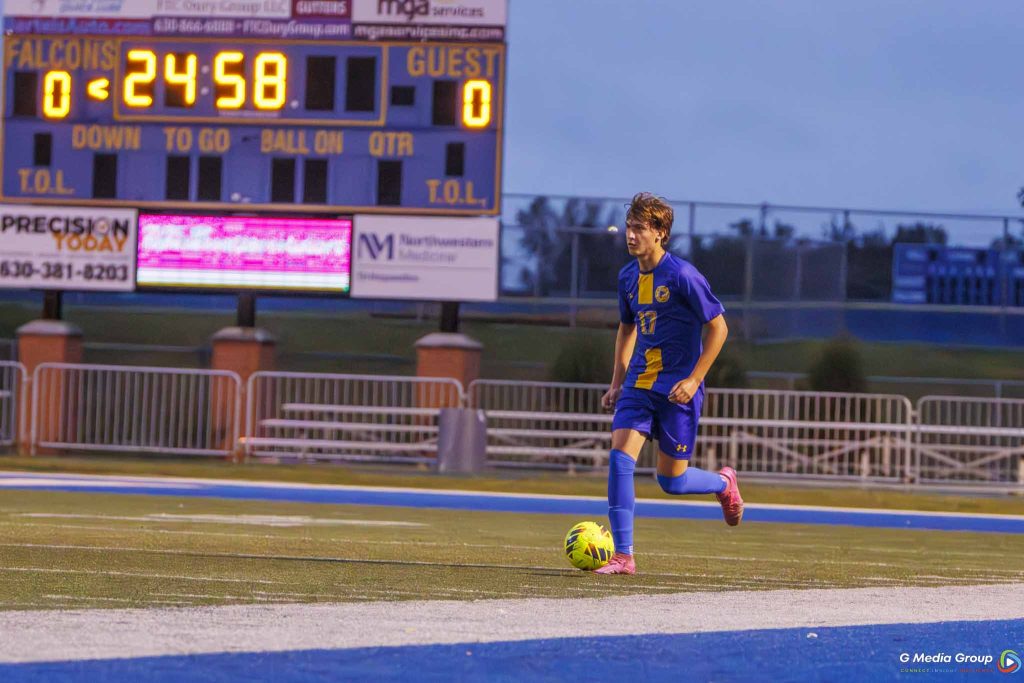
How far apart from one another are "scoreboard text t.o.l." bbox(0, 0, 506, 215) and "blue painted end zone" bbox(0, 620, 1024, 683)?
49.4ft

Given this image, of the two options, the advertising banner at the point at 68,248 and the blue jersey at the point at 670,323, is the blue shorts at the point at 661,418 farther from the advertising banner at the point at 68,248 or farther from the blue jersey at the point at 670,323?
the advertising banner at the point at 68,248

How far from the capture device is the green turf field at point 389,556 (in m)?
6.09

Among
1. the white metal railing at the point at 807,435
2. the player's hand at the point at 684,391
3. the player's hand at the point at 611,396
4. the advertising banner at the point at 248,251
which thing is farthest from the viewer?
the advertising banner at the point at 248,251

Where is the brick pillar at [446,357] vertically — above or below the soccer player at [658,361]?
below

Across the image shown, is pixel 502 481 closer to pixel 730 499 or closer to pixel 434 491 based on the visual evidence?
pixel 434 491

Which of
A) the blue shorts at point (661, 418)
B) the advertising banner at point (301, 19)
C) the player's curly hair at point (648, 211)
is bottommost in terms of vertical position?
the blue shorts at point (661, 418)

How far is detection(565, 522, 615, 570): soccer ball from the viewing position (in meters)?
6.86

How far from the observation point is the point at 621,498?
273 inches

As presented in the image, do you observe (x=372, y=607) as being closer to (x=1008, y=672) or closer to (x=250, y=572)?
(x=250, y=572)

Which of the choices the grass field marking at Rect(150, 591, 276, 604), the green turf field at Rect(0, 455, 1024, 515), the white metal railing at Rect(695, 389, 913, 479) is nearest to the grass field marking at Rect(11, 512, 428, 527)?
the grass field marking at Rect(150, 591, 276, 604)

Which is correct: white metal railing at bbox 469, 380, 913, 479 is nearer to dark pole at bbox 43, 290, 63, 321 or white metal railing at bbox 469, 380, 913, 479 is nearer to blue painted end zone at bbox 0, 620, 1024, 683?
dark pole at bbox 43, 290, 63, 321

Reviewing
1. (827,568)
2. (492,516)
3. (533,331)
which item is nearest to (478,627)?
(827,568)

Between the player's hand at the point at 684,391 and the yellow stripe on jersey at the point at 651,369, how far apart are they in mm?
215

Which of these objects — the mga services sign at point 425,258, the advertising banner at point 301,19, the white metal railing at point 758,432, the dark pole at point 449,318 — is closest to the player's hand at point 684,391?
the white metal railing at point 758,432
